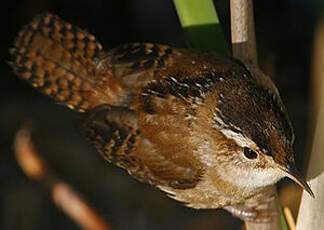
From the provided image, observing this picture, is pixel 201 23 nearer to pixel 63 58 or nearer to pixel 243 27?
pixel 243 27

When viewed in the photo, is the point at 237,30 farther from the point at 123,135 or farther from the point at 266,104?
the point at 123,135

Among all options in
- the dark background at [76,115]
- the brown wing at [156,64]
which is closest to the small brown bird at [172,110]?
the brown wing at [156,64]

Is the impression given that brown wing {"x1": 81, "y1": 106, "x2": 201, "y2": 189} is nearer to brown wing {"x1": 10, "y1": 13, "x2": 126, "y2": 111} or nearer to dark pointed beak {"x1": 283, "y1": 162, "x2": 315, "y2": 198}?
brown wing {"x1": 10, "y1": 13, "x2": 126, "y2": 111}

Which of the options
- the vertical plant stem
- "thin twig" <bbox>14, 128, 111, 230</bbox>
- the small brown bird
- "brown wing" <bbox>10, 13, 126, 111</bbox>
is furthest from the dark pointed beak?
"thin twig" <bbox>14, 128, 111, 230</bbox>

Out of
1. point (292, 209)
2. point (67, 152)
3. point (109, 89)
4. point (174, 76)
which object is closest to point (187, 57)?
point (174, 76)

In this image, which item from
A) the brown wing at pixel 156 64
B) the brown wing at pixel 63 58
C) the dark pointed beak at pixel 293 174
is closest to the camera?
the dark pointed beak at pixel 293 174

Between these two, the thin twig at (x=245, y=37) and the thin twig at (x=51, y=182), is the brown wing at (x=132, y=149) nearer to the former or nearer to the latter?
the thin twig at (x=245, y=37)
